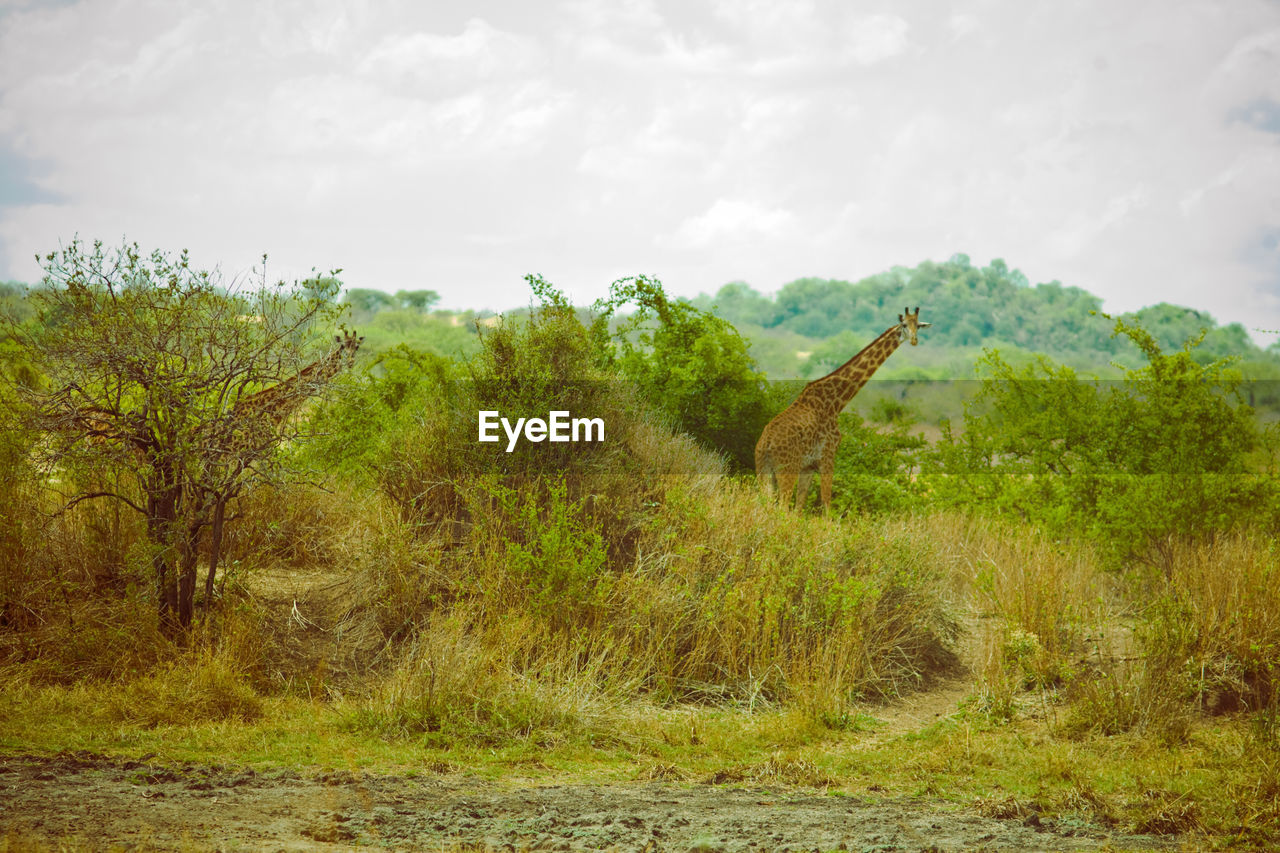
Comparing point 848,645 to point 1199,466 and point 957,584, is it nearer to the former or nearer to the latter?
point 957,584

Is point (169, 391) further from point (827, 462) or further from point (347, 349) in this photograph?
point (827, 462)

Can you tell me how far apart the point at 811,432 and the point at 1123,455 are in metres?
3.96

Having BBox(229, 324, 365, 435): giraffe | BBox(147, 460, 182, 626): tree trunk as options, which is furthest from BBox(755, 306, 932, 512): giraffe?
BBox(147, 460, 182, 626): tree trunk

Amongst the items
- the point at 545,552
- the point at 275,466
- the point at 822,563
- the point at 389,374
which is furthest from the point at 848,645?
the point at 389,374

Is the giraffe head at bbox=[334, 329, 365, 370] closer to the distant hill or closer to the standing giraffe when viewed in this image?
the standing giraffe

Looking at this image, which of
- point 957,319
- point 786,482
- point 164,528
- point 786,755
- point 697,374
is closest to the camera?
point 786,755

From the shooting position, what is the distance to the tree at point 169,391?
829 centimetres

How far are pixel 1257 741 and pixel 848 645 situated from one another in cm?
294

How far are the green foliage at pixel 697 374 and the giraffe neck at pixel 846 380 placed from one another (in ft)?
6.42

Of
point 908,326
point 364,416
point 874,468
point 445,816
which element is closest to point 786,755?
point 445,816

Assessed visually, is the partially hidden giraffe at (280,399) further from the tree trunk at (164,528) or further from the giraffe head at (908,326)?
the giraffe head at (908,326)

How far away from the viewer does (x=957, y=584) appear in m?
11.8

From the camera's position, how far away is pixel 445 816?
548cm

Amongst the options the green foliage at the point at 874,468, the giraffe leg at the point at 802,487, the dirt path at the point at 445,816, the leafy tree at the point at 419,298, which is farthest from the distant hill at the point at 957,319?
the dirt path at the point at 445,816
